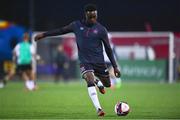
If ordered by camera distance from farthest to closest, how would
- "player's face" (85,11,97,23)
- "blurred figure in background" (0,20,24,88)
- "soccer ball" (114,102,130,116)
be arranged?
"blurred figure in background" (0,20,24,88) → "player's face" (85,11,97,23) → "soccer ball" (114,102,130,116)

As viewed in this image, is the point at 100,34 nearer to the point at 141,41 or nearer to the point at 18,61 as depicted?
the point at 18,61

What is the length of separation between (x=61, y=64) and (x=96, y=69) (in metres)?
19.4

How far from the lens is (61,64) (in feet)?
115

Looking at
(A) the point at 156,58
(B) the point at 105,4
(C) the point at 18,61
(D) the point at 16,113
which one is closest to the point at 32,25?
(B) the point at 105,4

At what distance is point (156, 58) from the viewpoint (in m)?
35.7

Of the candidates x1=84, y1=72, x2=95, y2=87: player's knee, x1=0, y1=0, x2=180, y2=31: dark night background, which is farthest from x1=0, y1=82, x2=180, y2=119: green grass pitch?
x1=0, y1=0, x2=180, y2=31: dark night background

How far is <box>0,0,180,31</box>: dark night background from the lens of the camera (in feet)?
122

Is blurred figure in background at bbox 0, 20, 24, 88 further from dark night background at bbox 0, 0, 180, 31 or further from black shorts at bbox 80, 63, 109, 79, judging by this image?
black shorts at bbox 80, 63, 109, 79

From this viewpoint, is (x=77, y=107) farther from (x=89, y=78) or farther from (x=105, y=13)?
(x=105, y=13)

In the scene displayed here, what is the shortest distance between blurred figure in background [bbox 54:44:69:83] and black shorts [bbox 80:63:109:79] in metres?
18.9

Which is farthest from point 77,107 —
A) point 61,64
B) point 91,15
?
point 61,64

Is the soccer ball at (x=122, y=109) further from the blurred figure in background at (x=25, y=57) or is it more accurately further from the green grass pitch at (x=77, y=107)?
the blurred figure in background at (x=25, y=57)

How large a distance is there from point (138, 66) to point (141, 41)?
1761 mm

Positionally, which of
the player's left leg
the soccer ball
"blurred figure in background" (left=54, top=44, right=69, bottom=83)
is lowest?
"blurred figure in background" (left=54, top=44, right=69, bottom=83)
